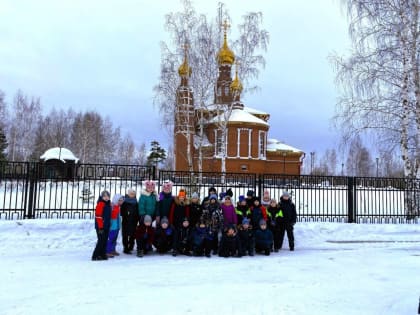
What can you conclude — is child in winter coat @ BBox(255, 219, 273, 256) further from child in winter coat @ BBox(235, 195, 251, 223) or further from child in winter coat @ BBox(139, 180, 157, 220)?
child in winter coat @ BBox(139, 180, 157, 220)

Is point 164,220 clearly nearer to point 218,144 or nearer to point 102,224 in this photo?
point 102,224

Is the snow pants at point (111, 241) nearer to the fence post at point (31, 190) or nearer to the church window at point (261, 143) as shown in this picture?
the fence post at point (31, 190)

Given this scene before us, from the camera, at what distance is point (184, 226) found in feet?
28.1

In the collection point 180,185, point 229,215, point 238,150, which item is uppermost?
point 238,150

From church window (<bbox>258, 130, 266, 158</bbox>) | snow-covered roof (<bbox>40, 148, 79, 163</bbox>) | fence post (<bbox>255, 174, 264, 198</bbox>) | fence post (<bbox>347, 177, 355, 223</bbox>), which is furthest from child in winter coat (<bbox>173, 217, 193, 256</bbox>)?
church window (<bbox>258, 130, 266, 158</bbox>)

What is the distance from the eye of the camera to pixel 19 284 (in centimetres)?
570

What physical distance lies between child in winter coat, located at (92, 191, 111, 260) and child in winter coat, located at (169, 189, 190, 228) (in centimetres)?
146

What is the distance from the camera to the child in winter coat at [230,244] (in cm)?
849

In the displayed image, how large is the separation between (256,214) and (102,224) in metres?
3.65

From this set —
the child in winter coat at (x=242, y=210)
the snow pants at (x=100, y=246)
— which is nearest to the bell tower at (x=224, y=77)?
the child in winter coat at (x=242, y=210)

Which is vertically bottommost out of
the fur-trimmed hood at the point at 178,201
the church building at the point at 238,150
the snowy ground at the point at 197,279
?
the snowy ground at the point at 197,279

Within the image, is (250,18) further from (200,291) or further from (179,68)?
(200,291)

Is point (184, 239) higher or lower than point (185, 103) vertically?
lower

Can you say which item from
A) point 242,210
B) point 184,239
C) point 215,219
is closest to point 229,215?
point 215,219
